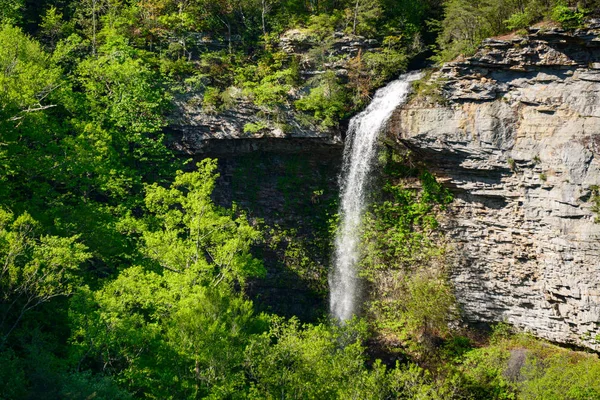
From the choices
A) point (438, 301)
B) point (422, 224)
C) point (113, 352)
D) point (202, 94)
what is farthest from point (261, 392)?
point (202, 94)

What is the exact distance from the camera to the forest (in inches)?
606

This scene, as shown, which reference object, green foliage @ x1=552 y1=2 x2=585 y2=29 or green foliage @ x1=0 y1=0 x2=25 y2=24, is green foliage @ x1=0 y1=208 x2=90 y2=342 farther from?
green foliage @ x1=552 y1=2 x2=585 y2=29

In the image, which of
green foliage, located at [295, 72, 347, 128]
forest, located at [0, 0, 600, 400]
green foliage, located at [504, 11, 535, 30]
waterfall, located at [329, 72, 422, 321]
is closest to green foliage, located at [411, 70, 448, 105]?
waterfall, located at [329, 72, 422, 321]

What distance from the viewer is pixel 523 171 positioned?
2088 centimetres

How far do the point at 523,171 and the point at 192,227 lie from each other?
12.2 meters

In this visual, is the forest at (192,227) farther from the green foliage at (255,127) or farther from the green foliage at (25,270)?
the green foliage at (255,127)

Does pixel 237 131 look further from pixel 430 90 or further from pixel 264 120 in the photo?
pixel 430 90

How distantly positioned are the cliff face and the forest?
3.24 feet

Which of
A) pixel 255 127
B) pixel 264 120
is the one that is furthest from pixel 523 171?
pixel 255 127

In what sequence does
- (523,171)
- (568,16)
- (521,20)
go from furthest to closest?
(521,20)
(523,171)
(568,16)

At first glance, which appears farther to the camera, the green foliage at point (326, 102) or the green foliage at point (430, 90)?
the green foliage at point (326, 102)

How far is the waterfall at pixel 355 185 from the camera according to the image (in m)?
24.1

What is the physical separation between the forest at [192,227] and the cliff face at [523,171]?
3.24 ft

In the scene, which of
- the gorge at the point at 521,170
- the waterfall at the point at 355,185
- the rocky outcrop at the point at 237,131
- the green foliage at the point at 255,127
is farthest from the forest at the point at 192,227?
the gorge at the point at 521,170
